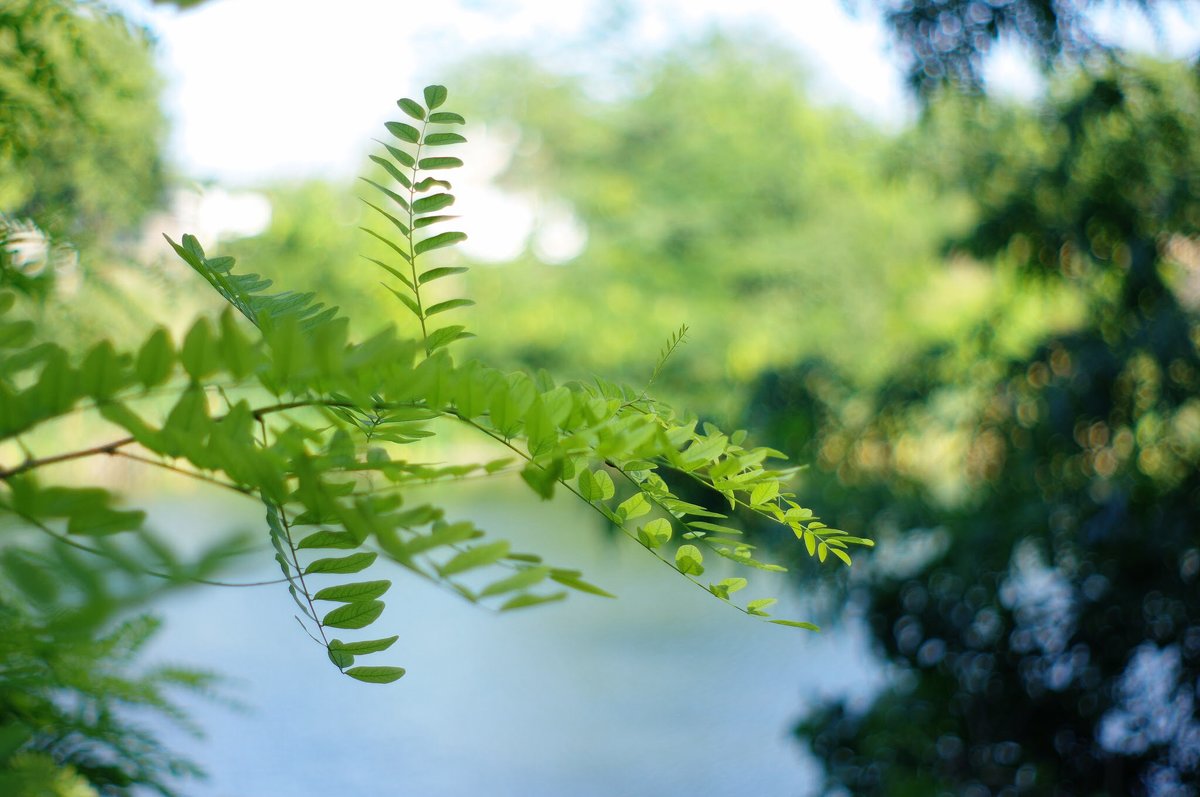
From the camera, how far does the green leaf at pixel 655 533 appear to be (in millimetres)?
313

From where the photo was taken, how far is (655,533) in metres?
0.33

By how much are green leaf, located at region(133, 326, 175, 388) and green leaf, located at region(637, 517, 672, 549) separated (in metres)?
0.15

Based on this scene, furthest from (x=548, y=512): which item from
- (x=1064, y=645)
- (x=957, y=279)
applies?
(x=1064, y=645)

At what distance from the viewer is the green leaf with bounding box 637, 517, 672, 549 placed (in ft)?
1.03

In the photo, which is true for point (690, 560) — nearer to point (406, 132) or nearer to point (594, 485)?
point (594, 485)

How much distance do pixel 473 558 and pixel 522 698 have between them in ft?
9.57

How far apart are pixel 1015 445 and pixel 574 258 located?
4.61 meters

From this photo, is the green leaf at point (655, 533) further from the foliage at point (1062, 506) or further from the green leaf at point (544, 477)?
the foliage at point (1062, 506)

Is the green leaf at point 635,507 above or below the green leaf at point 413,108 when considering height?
below

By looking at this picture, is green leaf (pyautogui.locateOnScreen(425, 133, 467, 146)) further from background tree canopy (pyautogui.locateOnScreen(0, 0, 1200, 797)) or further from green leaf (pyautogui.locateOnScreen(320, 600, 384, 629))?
background tree canopy (pyautogui.locateOnScreen(0, 0, 1200, 797))

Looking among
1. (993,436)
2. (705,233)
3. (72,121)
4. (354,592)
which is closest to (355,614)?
(354,592)

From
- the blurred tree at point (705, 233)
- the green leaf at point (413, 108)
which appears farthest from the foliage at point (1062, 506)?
the blurred tree at point (705, 233)

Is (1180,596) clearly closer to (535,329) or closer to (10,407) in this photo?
(10,407)

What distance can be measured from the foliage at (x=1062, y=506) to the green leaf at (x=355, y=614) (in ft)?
3.84
